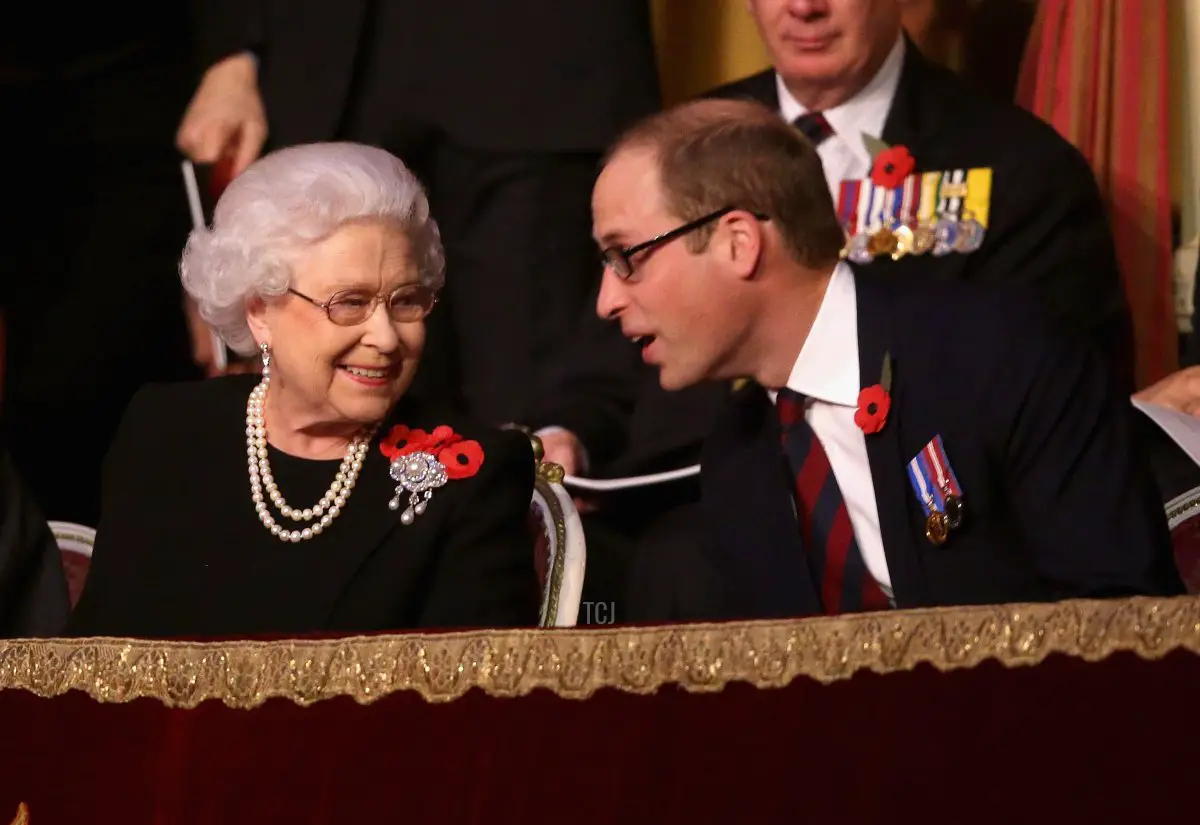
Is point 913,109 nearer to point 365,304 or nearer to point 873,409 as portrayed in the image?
point 873,409

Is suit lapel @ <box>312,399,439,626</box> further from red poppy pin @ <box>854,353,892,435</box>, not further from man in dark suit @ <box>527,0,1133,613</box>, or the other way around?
red poppy pin @ <box>854,353,892,435</box>

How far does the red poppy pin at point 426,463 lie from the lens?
7.97 ft

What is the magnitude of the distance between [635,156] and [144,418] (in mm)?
955

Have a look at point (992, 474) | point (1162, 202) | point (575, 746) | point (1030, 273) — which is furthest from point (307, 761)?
point (1162, 202)

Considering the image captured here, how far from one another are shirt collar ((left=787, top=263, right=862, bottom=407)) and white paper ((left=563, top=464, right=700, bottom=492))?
13.0 inches

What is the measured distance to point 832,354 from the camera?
2.47m

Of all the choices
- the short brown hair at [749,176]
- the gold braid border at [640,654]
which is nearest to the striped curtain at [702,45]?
the short brown hair at [749,176]

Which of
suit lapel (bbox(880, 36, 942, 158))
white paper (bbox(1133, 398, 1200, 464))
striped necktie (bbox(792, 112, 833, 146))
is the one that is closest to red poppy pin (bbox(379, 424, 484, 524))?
striped necktie (bbox(792, 112, 833, 146))

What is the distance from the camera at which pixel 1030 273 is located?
2676mm

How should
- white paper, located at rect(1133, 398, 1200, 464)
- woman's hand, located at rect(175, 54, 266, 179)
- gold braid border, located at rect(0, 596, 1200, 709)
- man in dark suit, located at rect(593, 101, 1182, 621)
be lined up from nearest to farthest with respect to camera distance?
1. gold braid border, located at rect(0, 596, 1200, 709)
2. man in dark suit, located at rect(593, 101, 1182, 621)
3. white paper, located at rect(1133, 398, 1200, 464)
4. woman's hand, located at rect(175, 54, 266, 179)

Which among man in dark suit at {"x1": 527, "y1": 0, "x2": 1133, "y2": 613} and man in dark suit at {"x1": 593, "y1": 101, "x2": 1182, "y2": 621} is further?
man in dark suit at {"x1": 527, "y1": 0, "x2": 1133, "y2": 613}

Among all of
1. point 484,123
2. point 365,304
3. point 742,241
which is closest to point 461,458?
point 365,304

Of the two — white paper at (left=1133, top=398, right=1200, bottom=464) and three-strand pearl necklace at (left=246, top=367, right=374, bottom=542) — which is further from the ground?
three-strand pearl necklace at (left=246, top=367, right=374, bottom=542)

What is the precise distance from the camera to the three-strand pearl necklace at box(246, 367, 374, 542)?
2443 mm
